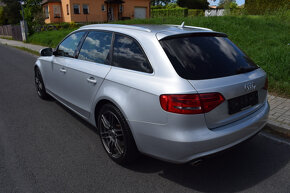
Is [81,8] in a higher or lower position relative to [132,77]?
higher

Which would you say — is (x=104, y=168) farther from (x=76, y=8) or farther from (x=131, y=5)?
(x=131, y=5)

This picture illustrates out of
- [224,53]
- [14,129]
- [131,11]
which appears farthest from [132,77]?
[131,11]

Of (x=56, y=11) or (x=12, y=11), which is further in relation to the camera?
(x=12, y=11)

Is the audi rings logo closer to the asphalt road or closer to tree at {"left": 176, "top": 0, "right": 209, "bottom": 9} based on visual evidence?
the asphalt road

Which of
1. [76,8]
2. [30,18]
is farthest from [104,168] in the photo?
[76,8]

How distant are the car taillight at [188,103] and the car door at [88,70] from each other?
44.1 inches

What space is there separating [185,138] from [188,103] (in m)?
0.33

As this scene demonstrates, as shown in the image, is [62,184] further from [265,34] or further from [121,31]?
[265,34]

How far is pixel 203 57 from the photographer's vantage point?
8.64 feet

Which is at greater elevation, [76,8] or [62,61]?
[76,8]

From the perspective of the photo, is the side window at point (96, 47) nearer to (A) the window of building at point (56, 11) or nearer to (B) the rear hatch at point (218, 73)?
(B) the rear hatch at point (218, 73)

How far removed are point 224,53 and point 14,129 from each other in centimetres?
365

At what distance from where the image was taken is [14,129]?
13.8 ft

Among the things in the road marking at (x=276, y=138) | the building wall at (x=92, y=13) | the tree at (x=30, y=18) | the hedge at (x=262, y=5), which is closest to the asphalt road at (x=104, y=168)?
the road marking at (x=276, y=138)
